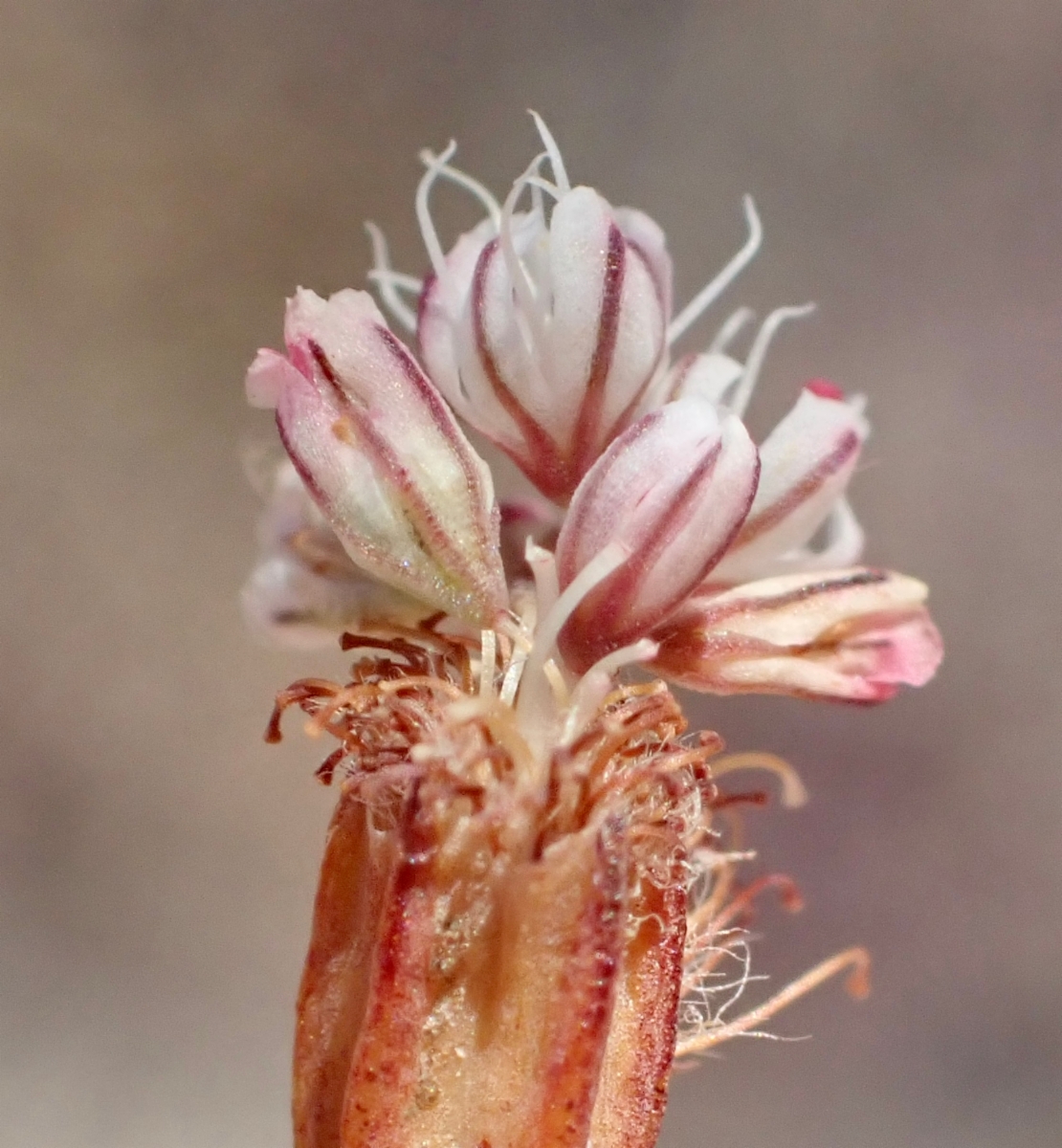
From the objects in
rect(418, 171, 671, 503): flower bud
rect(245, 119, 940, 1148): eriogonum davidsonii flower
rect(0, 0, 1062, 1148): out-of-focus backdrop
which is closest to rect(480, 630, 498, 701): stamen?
rect(245, 119, 940, 1148): eriogonum davidsonii flower

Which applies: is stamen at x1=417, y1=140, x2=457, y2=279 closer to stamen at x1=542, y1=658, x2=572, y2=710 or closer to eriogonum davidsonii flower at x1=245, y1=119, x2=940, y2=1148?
eriogonum davidsonii flower at x1=245, y1=119, x2=940, y2=1148

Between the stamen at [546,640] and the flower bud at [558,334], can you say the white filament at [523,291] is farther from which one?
the stamen at [546,640]

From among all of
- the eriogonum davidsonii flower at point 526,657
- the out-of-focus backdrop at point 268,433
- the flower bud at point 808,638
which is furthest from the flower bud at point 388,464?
the out-of-focus backdrop at point 268,433

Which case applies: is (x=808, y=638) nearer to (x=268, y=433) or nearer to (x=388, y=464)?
(x=388, y=464)

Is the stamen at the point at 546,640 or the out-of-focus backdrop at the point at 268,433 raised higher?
the out-of-focus backdrop at the point at 268,433

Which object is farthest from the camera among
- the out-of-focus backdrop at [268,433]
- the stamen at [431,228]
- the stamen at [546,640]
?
the out-of-focus backdrop at [268,433]

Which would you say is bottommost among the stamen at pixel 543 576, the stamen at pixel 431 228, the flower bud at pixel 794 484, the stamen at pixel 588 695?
the stamen at pixel 588 695

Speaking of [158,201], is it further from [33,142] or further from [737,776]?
[737,776]

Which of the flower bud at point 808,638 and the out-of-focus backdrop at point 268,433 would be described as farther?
the out-of-focus backdrop at point 268,433

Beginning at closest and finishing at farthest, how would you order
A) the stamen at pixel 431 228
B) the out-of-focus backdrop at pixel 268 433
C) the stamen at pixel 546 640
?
the stamen at pixel 546 640, the stamen at pixel 431 228, the out-of-focus backdrop at pixel 268 433
